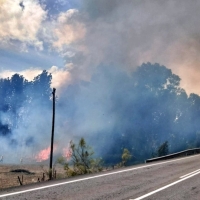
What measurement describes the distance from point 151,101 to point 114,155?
1648cm

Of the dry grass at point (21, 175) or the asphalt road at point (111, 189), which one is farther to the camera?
the dry grass at point (21, 175)

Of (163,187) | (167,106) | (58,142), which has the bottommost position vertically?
(163,187)

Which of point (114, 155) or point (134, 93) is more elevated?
point (134, 93)

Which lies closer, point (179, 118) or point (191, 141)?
point (191, 141)

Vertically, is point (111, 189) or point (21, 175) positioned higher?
point (21, 175)

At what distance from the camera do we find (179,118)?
71250mm

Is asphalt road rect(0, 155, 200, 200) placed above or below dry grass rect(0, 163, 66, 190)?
below

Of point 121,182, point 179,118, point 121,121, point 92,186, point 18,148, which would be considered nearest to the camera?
point 92,186

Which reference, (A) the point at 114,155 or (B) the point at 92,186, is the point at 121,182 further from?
(A) the point at 114,155

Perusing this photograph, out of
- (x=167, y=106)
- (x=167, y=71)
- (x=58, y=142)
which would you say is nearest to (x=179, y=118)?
(x=167, y=106)

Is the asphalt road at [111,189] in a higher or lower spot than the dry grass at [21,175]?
lower

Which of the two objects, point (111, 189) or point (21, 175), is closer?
point (111, 189)

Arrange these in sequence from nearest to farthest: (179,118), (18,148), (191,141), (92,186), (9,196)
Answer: (9,196) < (92,186) < (191,141) < (179,118) < (18,148)

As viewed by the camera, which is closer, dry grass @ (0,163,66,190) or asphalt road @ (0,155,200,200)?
asphalt road @ (0,155,200,200)
